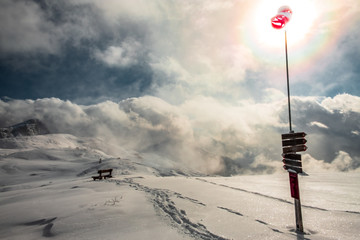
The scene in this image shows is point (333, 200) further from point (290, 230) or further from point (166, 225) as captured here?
point (166, 225)

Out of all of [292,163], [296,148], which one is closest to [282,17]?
[296,148]

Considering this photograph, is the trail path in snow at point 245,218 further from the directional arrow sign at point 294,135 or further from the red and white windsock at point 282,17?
the red and white windsock at point 282,17

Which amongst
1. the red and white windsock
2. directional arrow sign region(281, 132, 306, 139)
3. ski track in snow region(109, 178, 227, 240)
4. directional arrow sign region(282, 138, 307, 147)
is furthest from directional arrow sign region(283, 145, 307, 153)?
the red and white windsock

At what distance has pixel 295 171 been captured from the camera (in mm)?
6922

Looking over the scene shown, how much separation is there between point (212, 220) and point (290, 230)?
251cm

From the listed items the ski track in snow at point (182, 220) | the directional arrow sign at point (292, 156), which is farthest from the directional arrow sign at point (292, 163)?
the ski track in snow at point (182, 220)

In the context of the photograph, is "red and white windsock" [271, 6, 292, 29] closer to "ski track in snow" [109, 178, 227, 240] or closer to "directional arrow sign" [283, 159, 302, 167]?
"directional arrow sign" [283, 159, 302, 167]

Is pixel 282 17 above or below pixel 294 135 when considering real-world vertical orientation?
above

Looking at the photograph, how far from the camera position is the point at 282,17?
7965 mm

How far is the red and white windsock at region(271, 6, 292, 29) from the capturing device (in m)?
7.91

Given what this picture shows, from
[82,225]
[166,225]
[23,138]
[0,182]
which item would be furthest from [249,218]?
[23,138]

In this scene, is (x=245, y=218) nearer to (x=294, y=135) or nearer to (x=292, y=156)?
(x=292, y=156)

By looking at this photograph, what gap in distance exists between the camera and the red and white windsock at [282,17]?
26.0ft

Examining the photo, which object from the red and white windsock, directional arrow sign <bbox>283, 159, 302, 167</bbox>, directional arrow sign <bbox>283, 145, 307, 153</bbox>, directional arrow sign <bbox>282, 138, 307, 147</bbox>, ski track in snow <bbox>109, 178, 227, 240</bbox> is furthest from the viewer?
the red and white windsock
